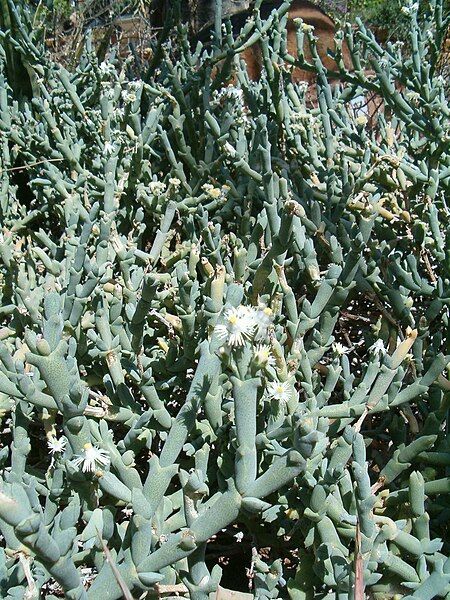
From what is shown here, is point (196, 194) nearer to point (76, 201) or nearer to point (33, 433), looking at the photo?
point (76, 201)

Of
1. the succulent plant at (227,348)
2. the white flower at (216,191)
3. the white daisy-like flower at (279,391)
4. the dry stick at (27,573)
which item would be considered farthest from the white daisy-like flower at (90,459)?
the white flower at (216,191)

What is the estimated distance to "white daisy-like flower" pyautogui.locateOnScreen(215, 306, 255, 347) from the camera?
72 cm

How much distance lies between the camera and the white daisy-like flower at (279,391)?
91 centimetres

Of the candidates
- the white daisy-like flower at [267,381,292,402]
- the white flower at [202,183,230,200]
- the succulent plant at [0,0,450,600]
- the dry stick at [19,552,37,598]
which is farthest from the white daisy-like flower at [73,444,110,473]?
the white flower at [202,183,230,200]

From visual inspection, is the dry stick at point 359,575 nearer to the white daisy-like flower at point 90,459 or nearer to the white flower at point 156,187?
the white daisy-like flower at point 90,459

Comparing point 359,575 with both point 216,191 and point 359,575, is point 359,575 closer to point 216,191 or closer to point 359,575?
point 359,575

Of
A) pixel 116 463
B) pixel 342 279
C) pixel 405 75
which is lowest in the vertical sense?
pixel 116 463

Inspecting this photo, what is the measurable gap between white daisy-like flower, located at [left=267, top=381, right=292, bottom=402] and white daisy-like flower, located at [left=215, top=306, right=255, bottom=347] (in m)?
0.20

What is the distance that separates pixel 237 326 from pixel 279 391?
0.75ft

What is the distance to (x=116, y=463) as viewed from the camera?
2.81 feet

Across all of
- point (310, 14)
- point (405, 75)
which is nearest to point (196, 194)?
point (405, 75)

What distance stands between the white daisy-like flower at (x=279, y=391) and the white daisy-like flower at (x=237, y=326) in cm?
20

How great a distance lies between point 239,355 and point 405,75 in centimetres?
90

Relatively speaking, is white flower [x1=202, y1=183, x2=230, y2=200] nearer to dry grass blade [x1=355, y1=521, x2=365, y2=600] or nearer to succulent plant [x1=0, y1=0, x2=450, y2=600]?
succulent plant [x1=0, y1=0, x2=450, y2=600]
